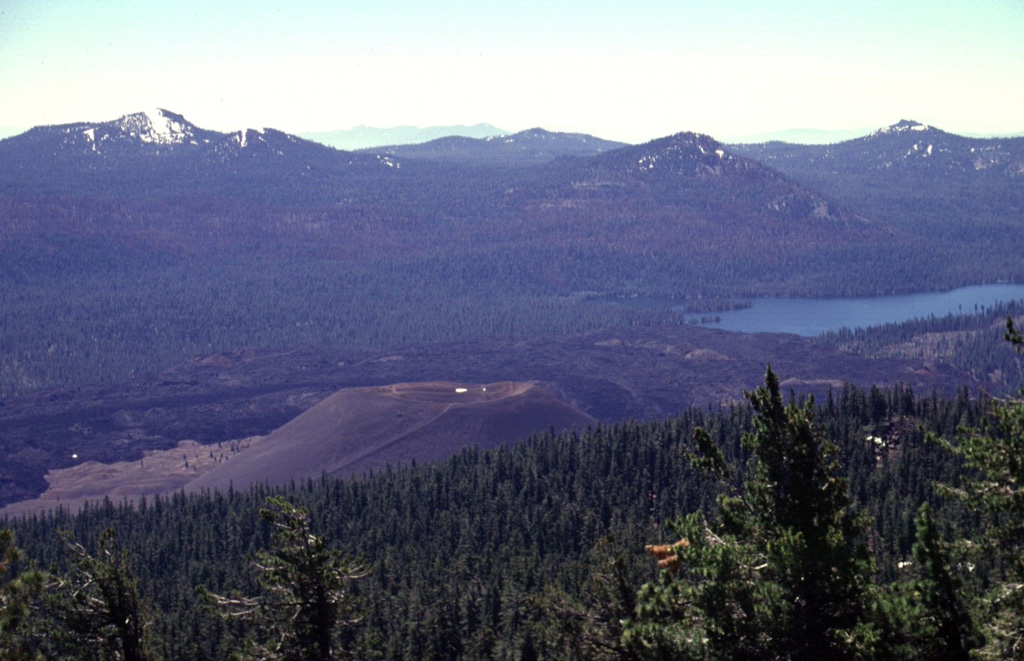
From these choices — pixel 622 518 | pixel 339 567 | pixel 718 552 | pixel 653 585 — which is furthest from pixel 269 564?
pixel 622 518

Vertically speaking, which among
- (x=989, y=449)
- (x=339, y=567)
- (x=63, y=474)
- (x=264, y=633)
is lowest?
(x=63, y=474)

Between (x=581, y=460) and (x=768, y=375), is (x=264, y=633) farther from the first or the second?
(x=581, y=460)

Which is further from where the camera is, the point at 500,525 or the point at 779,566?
the point at 500,525

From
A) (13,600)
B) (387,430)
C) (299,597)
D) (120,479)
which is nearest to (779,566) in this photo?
(299,597)

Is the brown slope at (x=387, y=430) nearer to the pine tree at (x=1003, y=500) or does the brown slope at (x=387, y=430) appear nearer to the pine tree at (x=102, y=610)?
the pine tree at (x=102, y=610)

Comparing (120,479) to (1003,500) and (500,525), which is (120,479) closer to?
(500,525)

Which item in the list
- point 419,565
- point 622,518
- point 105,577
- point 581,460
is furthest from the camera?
point 581,460
